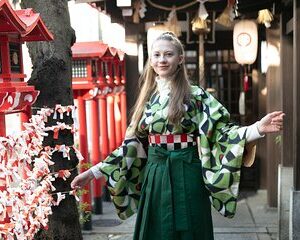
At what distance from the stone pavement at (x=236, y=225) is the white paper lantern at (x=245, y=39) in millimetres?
2916

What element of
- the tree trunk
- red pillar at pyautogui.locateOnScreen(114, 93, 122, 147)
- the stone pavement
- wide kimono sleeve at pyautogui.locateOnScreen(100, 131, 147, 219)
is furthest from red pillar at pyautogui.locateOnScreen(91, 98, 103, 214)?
wide kimono sleeve at pyautogui.locateOnScreen(100, 131, 147, 219)

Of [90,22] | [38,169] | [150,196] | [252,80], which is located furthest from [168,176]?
[90,22]

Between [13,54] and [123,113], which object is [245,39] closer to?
[123,113]

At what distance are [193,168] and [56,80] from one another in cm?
183

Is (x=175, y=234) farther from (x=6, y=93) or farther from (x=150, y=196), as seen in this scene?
(x=6, y=93)

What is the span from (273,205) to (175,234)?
239 inches

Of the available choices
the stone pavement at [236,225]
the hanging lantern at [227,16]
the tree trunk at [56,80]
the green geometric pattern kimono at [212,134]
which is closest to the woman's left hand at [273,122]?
the green geometric pattern kimono at [212,134]

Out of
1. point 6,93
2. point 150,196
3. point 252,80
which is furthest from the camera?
point 252,80

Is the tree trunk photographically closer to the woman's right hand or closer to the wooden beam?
the woman's right hand

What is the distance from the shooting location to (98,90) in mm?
9125

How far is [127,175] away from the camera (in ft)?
13.9

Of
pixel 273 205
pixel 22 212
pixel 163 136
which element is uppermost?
pixel 163 136

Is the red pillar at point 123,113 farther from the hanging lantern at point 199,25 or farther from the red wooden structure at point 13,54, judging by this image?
the red wooden structure at point 13,54

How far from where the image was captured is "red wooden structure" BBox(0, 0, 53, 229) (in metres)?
3.69
